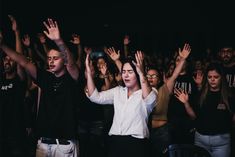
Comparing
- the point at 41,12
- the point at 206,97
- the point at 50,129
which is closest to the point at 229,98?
the point at 206,97

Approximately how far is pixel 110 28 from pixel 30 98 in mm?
9191

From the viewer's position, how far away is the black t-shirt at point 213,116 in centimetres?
433

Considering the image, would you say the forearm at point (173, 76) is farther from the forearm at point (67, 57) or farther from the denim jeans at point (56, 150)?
the denim jeans at point (56, 150)

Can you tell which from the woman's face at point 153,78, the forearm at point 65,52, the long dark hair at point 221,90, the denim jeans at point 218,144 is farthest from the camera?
the woman's face at point 153,78

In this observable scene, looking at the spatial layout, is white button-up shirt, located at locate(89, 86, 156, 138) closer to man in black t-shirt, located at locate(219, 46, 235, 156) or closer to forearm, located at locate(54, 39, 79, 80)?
forearm, located at locate(54, 39, 79, 80)

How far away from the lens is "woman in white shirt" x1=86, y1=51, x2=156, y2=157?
11.7ft

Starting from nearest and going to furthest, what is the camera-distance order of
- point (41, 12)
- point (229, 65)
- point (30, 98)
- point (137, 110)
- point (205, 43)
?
point (137, 110) → point (30, 98) → point (229, 65) → point (41, 12) → point (205, 43)

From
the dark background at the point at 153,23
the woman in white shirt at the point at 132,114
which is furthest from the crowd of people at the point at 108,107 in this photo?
the dark background at the point at 153,23

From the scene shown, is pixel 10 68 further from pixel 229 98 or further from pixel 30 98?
pixel 229 98

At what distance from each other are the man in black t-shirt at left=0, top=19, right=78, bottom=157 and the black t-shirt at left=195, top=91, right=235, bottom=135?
1.62 metres

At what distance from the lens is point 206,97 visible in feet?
14.9

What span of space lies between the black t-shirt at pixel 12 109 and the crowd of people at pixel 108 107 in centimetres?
1

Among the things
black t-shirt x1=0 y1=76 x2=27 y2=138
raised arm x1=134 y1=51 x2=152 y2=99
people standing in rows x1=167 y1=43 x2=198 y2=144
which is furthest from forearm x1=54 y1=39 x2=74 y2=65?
people standing in rows x1=167 y1=43 x2=198 y2=144

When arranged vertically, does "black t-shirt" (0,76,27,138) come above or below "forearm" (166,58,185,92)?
below
